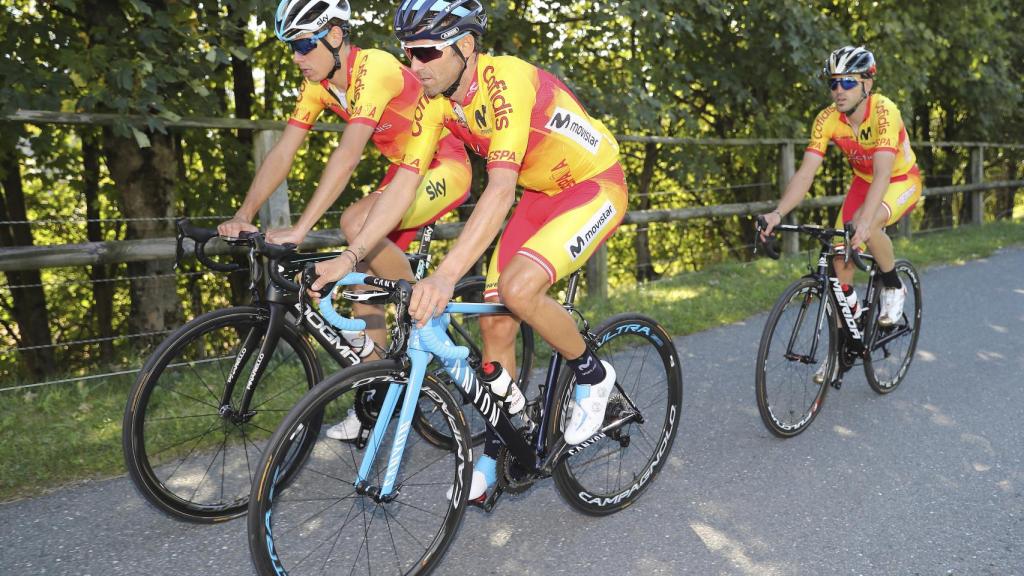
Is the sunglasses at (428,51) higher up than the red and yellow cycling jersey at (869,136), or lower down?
higher up

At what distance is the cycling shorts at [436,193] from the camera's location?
13.7ft

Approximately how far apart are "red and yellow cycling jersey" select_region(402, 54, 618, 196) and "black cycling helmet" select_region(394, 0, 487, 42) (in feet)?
0.74

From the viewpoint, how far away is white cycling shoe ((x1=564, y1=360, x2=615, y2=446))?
132 inches

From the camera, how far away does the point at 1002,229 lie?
14.5 m

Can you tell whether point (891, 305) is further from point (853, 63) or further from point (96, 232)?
point (96, 232)

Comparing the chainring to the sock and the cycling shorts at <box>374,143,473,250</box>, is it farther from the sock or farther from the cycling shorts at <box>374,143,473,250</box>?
the cycling shorts at <box>374,143,473,250</box>

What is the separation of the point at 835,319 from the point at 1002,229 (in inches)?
465

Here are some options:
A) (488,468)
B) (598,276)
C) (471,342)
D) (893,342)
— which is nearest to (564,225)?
(488,468)

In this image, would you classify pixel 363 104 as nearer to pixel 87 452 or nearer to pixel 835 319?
pixel 87 452

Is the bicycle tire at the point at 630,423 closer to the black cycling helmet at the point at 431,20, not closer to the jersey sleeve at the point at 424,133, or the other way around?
the jersey sleeve at the point at 424,133

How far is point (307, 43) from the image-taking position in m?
3.72

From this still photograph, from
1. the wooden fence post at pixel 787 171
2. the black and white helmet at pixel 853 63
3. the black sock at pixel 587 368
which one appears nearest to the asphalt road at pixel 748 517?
the black sock at pixel 587 368

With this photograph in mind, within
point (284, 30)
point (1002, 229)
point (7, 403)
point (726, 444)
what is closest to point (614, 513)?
point (726, 444)

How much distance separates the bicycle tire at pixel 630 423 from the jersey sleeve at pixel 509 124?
917 mm
